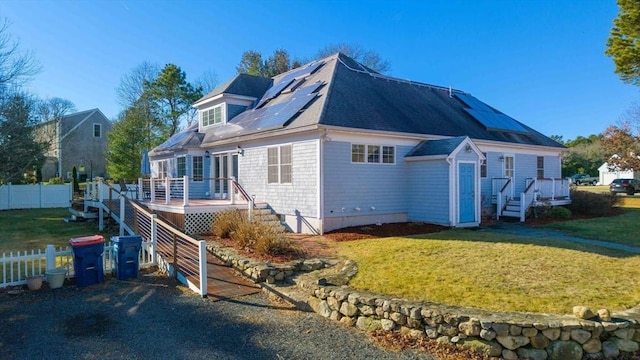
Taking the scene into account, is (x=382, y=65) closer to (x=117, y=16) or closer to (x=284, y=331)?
(x=117, y=16)

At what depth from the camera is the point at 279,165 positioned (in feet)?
45.5

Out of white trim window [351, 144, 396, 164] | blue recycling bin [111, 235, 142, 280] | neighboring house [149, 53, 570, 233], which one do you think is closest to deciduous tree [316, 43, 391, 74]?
neighboring house [149, 53, 570, 233]

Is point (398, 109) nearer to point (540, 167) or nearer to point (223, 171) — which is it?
point (223, 171)

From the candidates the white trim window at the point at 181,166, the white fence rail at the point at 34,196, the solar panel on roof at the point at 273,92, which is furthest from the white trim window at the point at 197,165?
the white fence rail at the point at 34,196

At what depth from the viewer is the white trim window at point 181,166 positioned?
19.4 metres

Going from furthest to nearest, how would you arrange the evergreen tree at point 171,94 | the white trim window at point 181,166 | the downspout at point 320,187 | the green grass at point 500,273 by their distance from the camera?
the evergreen tree at point 171,94
the white trim window at point 181,166
the downspout at point 320,187
the green grass at point 500,273

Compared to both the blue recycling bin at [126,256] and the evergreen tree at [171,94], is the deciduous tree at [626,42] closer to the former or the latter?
the blue recycling bin at [126,256]

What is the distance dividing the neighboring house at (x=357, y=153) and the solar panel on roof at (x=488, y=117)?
0.10 metres

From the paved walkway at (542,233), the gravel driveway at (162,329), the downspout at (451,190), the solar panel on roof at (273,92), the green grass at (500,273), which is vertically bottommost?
the gravel driveway at (162,329)

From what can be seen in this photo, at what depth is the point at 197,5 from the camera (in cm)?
1488

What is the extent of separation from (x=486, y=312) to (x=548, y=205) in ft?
46.5

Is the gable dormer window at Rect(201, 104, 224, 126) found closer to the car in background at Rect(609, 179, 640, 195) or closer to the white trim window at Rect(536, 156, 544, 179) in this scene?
the white trim window at Rect(536, 156, 544, 179)

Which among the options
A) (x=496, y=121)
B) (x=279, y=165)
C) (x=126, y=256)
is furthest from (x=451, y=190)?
(x=126, y=256)

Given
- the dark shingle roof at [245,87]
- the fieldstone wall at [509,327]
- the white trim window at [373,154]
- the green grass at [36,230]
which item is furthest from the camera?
the dark shingle roof at [245,87]
